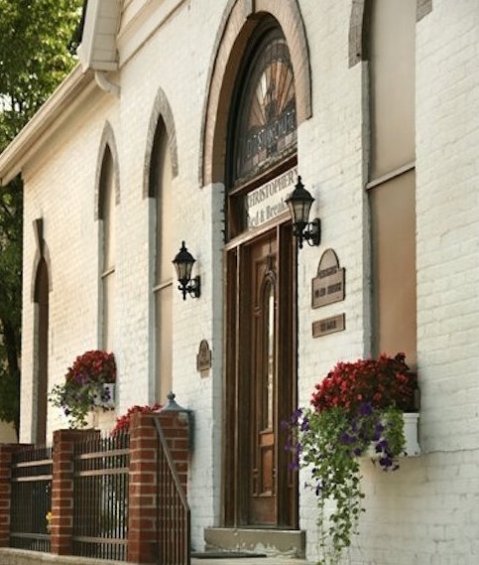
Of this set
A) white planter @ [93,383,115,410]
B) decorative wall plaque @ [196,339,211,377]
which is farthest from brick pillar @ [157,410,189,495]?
white planter @ [93,383,115,410]

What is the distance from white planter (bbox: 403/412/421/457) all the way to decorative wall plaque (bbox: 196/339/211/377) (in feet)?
14.4

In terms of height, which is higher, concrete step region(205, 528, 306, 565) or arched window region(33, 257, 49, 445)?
arched window region(33, 257, 49, 445)

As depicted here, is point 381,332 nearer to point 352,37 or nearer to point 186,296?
point 352,37

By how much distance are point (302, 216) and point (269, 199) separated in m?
1.70

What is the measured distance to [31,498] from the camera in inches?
605

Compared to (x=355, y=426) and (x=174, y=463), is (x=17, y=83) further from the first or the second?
(x=355, y=426)

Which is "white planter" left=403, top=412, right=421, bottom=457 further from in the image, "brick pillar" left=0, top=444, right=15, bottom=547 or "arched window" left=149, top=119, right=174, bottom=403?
"brick pillar" left=0, top=444, right=15, bottom=547

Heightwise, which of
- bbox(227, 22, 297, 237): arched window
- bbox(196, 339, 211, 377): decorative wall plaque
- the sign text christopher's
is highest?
bbox(227, 22, 297, 237): arched window

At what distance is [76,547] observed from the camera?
13.5 metres

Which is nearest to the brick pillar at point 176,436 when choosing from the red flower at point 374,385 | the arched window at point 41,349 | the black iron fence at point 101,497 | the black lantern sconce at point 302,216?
the black iron fence at point 101,497

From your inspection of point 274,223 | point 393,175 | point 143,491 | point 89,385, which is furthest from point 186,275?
point 393,175

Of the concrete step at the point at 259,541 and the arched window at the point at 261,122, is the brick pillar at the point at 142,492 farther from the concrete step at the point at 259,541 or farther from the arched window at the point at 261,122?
the arched window at the point at 261,122

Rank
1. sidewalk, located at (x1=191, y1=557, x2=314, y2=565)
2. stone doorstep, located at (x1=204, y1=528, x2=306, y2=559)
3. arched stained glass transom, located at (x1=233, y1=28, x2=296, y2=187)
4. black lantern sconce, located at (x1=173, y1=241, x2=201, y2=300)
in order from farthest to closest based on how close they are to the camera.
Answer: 1. black lantern sconce, located at (x1=173, y1=241, x2=201, y2=300)
2. arched stained glass transom, located at (x1=233, y1=28, x2=296, y2=187)
3. stone doorstep, located at (x1=204, y1=528, x2=306, y2=559)
4. sidewalk, located at (x1=191, y1=557, x2=314, y2=565)

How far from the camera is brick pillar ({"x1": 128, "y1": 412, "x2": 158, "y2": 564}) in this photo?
11.8m
